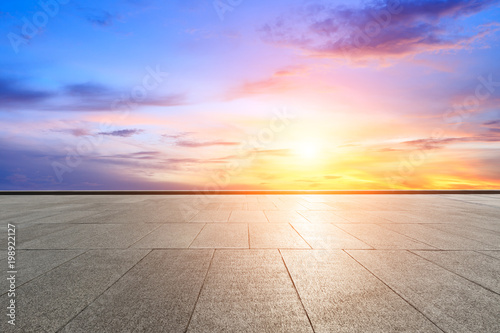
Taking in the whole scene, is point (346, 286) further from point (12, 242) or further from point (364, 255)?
point (12, 242)

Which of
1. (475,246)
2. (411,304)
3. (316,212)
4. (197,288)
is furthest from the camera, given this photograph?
(316,212)

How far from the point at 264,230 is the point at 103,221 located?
6.60 m

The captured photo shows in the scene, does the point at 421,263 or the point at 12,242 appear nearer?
the point at 421,263

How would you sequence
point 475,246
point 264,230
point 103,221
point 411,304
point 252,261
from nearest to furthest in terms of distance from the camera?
1. point 411,304
2. point 252,261
3. point 475,246
4. point 264,230
5. point 103,221

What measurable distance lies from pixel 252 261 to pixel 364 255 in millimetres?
2780

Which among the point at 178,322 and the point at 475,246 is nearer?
the point at 178,322

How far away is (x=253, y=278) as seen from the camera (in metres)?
4.80

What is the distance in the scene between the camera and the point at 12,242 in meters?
7.41

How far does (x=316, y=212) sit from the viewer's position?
1225cm

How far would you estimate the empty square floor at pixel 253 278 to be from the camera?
11.7 ft

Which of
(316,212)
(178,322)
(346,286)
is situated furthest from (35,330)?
(316,212)

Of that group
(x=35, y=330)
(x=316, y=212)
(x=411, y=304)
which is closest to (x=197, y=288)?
(x=35, y=330)

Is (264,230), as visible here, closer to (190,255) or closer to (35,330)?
(190,255)

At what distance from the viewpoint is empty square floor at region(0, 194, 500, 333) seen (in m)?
3.56
